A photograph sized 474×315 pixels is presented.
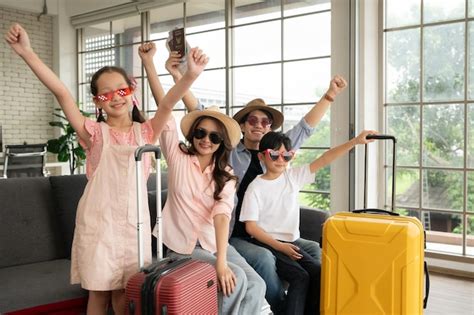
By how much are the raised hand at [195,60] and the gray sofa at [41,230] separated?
3.57 ft

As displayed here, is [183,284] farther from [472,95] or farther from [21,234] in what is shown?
[472,95]

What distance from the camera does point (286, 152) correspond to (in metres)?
2.41

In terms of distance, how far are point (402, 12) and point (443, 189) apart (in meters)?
1.53

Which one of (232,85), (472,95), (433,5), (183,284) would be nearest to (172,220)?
(183,284)

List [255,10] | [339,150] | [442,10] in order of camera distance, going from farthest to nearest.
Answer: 1. [255,10]
2. [442,10]
3. [339,150]

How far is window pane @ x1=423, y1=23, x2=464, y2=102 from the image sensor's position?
13.1ft

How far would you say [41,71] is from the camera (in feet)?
6.00

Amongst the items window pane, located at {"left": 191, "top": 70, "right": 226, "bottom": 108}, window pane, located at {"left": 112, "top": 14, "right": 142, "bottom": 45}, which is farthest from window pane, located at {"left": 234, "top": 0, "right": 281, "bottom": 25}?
window pane, located at {"left": 112, "top": 14, "right": 142, "bottom": 45}

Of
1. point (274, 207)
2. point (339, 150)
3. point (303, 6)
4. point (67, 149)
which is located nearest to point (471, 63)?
point (303, 6)

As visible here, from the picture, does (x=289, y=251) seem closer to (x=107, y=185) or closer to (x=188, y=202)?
(x=188, y=202)

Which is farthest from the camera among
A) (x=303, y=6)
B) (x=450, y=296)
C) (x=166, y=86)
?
(x=166, y=86)

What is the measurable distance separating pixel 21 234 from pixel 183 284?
1252 mm

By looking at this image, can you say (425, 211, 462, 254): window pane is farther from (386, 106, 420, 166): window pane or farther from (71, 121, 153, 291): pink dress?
(71, 121, 153, 291): pink dress

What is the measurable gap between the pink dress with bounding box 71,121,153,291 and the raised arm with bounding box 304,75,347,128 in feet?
3.80
